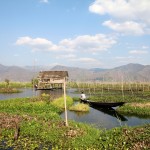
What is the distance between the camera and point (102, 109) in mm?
33438

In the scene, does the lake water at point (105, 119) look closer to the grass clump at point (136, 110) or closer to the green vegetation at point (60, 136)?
the grass clump at point (136, 110)

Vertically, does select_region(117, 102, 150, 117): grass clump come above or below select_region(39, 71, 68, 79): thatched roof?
below

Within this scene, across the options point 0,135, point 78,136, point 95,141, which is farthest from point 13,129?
point 95,141

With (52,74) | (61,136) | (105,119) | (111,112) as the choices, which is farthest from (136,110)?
(52,74)

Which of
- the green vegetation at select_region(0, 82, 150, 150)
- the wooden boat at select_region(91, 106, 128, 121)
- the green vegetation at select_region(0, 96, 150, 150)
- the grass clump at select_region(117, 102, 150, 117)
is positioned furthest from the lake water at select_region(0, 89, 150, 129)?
the green vegetation at select_region(0, 96, 150, 150)

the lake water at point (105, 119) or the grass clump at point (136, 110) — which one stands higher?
the grass clump at point (136, 110)

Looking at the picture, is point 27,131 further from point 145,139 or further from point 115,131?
point 145,139

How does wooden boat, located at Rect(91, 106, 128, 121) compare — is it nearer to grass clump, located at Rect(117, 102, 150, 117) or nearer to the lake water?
the lake water

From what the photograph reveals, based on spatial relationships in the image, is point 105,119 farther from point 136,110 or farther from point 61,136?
point 61,136

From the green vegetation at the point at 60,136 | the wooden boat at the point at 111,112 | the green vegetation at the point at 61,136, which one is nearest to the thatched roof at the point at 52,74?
the wooden boat at the point at 111,112

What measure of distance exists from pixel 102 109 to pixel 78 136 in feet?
57.1

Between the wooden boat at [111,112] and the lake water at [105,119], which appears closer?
the lake water at [105,119]

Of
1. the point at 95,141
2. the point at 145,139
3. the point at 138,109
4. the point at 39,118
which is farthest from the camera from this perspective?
the point at 138,109

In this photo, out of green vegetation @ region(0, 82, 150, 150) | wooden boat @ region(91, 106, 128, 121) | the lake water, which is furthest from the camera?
wooden boat @ region(91, 106, 128, 121)
